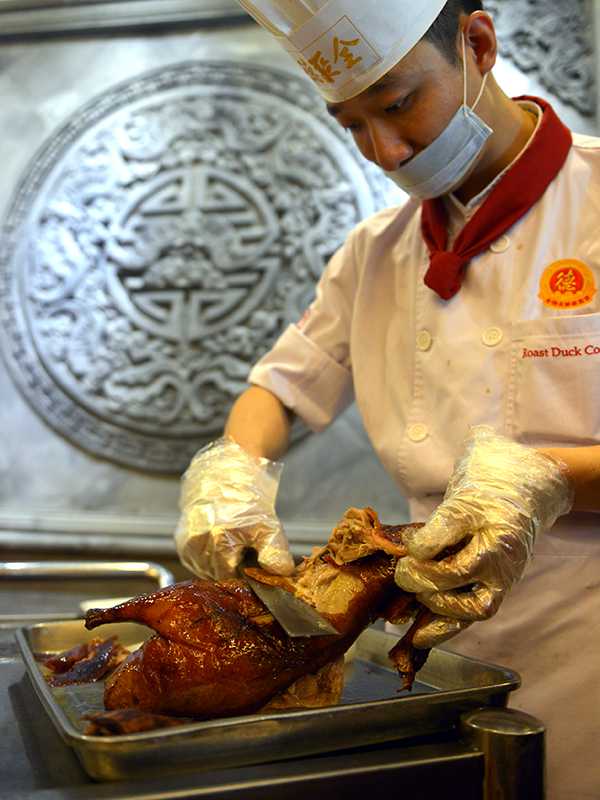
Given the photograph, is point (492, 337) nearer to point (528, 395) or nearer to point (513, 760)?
point (528, 395)

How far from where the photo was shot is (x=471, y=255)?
4.62ft

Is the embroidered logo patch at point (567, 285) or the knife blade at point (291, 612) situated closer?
the knife blade at point (291, 612)

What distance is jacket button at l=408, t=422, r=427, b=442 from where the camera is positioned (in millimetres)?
1415

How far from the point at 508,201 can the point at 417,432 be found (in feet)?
1.75

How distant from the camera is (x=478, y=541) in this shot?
96cm

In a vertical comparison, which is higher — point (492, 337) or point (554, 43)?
point (554, 43)

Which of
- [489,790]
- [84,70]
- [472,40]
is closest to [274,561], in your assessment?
[489,790]

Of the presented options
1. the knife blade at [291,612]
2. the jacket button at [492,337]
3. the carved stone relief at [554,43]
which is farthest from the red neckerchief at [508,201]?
the carved stone relief at [554,43]

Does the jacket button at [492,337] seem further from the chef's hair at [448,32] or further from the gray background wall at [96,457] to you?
the gray background wall at [96,457]

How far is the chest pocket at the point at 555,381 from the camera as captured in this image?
48.0 inches

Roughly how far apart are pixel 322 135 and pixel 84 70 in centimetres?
132

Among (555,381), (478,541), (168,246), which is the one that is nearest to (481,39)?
(555,381)

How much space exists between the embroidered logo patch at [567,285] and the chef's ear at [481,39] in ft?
1.44

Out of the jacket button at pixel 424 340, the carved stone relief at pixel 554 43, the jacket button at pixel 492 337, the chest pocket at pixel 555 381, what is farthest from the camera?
the carved stone relief at pixel 554 43
